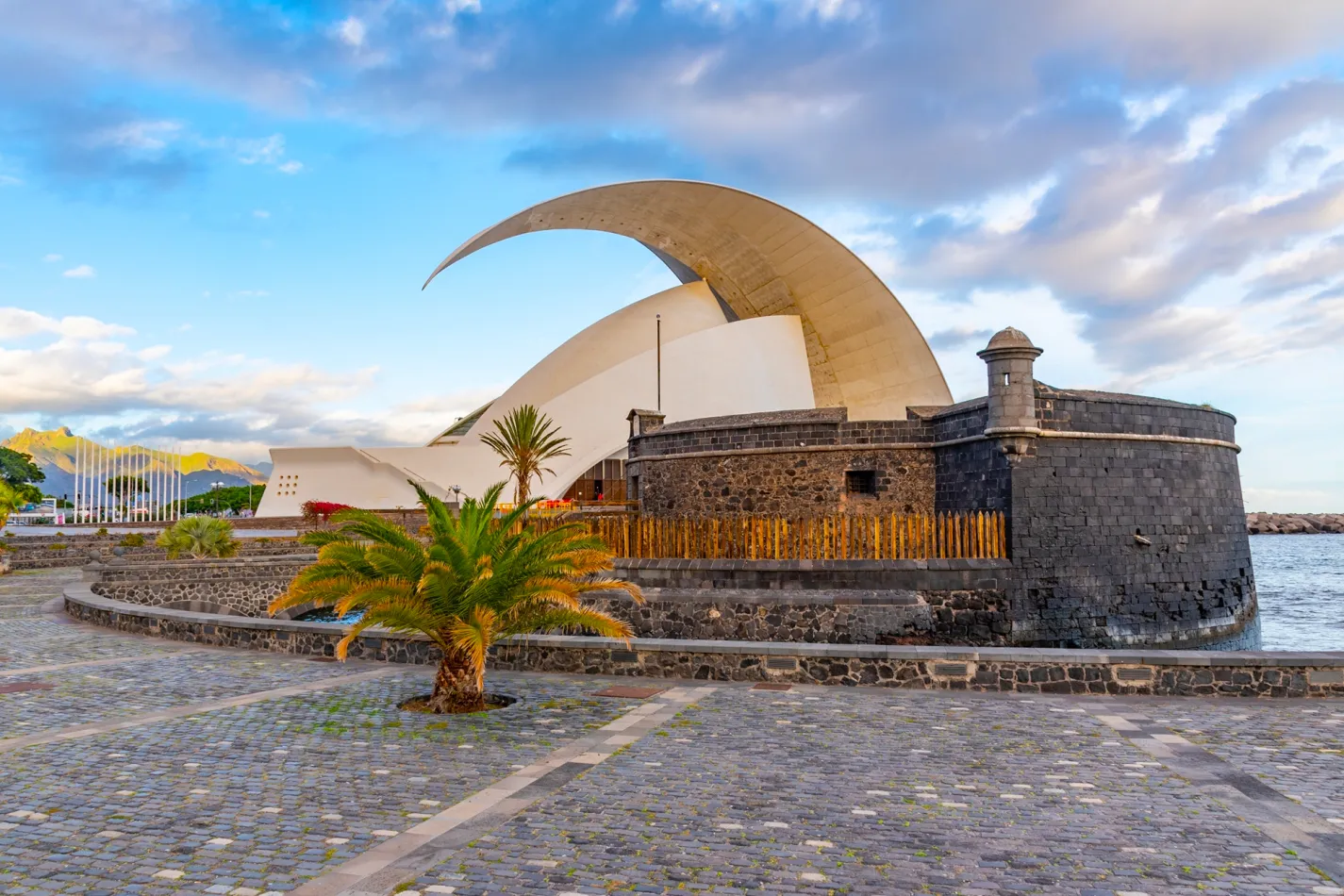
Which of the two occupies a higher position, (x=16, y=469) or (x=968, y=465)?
(x=16, y=469)

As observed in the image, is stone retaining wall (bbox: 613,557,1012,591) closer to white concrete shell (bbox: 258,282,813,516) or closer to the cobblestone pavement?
the cobblestone pavement

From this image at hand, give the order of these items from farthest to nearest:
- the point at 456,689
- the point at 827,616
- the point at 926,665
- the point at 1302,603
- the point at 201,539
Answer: the point at 1302,603
the point at 201,539
the point at 827,616
the point at 926,665
the point at 456,689

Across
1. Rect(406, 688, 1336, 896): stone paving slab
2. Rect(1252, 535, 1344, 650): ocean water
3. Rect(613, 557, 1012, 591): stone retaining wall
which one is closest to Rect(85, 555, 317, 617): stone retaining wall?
Rect(613, 557, 1012, 591): stone retaining wall

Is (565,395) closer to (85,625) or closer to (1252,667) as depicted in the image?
(85,625)

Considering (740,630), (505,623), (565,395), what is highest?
(565,395)

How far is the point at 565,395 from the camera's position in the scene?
33000mm

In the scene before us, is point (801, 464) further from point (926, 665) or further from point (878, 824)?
point (878, 824)

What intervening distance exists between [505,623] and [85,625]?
8.71 m

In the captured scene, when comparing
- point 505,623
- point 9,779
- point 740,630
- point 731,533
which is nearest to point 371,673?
point 505,623

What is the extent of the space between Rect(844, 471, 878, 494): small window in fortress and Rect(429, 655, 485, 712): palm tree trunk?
426 inches

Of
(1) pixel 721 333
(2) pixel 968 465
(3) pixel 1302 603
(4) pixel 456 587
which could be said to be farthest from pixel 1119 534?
(1) pixel 721 333

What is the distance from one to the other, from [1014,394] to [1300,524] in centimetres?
11091

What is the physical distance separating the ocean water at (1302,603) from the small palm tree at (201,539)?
A: 22348 millimetres

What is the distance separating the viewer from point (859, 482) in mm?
17016
